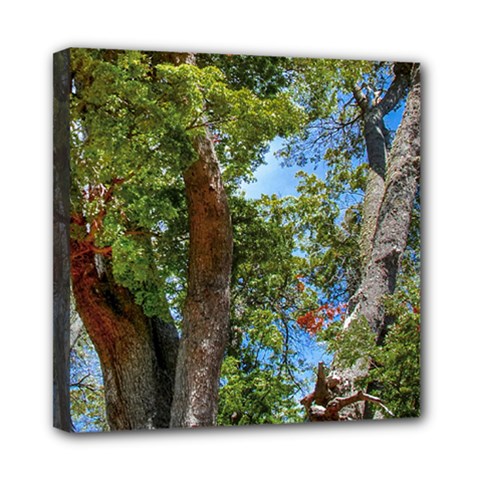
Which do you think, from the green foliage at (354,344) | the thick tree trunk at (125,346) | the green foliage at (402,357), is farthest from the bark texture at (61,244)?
the green foliage at (402,357)

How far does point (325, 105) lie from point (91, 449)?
245 centimetres

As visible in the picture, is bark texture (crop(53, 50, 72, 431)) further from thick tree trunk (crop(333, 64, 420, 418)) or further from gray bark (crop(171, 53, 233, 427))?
thick tree trunk (crop(333, 64, 420, 418))

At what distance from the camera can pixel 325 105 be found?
674cm

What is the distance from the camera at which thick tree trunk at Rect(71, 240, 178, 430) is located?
622cm

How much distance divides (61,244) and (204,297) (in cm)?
94

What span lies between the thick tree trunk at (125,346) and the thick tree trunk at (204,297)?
96mm

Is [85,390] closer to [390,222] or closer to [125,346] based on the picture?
[125,346]

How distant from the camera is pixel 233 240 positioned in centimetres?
Answer: 651

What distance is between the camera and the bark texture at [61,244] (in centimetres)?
596

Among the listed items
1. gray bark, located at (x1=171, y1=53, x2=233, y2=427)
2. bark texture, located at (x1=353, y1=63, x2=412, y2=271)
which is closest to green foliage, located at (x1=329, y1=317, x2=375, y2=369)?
bark texture, located at (x1=353, y1=63, x2=412, y2=271)
